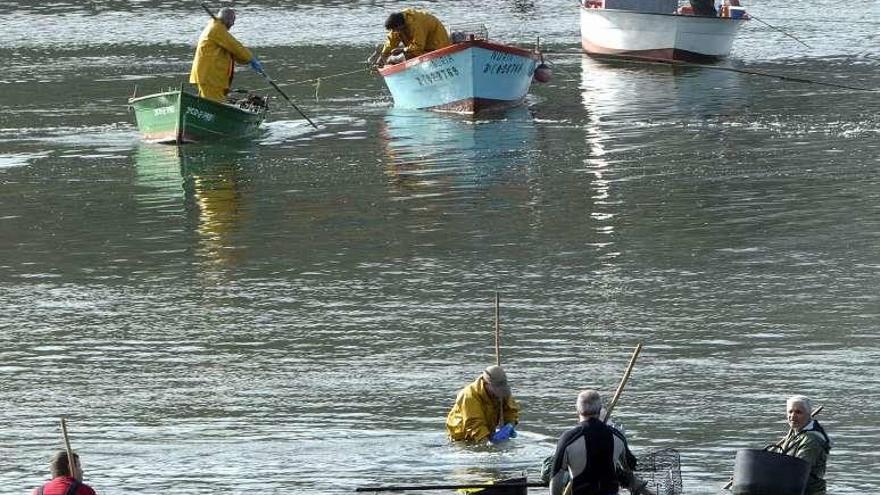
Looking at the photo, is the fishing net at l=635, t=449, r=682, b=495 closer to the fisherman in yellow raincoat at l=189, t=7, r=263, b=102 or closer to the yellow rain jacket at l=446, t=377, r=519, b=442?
the yellow rain jacket at l=446, t=377, r=519, b=442

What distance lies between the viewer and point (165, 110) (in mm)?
34250

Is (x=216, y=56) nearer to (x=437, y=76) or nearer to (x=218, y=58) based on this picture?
(x=218, y=58)

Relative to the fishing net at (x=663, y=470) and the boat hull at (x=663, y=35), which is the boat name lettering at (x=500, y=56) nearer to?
the boat hull at (x=663, y=35)

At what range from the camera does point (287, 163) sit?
32750 millimetres

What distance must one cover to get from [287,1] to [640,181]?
3697 centimetres

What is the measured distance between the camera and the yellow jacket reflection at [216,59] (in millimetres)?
32438

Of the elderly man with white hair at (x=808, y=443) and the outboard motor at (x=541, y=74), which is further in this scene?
the outboard motor at (x=541, y=74)

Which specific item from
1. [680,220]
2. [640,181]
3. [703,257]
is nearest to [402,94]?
[640,181]

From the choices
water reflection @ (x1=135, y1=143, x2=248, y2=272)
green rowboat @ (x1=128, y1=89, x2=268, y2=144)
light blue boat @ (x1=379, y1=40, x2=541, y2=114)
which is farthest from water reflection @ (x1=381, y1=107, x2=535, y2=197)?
water reflection @ (x1=135, y1=143, x2=248, y2=272)

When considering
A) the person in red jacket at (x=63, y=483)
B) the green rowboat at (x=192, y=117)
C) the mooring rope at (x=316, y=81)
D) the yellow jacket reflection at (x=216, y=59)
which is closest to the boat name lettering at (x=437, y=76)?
the green rowboat at (x=192, y=117)

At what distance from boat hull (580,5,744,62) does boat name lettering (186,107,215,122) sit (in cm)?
1653

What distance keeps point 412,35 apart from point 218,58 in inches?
252

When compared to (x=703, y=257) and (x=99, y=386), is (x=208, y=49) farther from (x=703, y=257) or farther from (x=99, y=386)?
(x=99, y=386)

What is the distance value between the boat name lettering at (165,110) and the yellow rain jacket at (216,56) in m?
0.89
